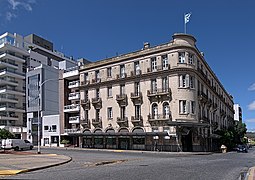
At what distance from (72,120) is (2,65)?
26.0 metres

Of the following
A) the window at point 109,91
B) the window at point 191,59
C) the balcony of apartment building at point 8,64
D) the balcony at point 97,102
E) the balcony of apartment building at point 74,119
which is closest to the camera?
the window at point 191,59

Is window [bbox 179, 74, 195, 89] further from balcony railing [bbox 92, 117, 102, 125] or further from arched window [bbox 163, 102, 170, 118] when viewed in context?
balcony railing [bbox 92, 117, 102, 125]

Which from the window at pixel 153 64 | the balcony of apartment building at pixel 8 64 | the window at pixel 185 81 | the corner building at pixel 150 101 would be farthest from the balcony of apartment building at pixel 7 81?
the window at pixel 185 81

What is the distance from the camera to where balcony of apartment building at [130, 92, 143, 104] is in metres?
48.7

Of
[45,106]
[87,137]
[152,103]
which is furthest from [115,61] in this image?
[45,106]

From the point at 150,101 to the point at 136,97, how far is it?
2600 millimetres

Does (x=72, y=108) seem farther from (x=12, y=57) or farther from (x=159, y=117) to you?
(x=12, y=57)

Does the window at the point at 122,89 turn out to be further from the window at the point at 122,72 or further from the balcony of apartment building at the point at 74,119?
the balcony of apartment building at the point at 74,119

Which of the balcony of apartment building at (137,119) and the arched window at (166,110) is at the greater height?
the arched window at (166,110)

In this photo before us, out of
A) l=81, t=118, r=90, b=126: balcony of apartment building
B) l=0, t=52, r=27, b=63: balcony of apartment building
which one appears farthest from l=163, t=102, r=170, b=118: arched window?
l=0, t=52, r=27, b=63: balcony of apartment building

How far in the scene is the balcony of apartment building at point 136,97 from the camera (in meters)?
48.7

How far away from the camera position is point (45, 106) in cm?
6544

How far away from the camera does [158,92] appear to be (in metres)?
46.4

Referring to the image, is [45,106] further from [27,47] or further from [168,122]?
[168,122]
